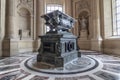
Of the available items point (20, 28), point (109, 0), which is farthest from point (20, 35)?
point (109, 0)

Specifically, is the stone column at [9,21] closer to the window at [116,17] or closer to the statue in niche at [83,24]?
the statue in niche at [83,24]

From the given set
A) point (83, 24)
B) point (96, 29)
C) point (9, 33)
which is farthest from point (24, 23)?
point (96, 29)

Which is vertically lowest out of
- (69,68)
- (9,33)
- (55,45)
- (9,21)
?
(69,68)

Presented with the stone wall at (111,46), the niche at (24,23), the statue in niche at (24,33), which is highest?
the niche at (24,23)

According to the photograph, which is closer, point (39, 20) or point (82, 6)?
point (39, 20)

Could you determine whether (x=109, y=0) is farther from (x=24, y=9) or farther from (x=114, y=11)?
(x=24, y=9)

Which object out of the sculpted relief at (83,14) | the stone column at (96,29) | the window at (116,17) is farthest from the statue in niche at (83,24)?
the window at (116,17)

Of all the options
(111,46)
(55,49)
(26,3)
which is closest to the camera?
(55,49)

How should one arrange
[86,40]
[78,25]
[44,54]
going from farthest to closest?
1. [78,25]
2. [86,40]
3. [44,54]

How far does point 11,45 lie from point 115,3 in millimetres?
6620

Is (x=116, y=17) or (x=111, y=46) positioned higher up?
(x=116, y=17)

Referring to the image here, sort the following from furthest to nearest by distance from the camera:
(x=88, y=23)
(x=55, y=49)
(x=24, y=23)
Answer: (x=88, y=23)
(x=24, y=23)
(x=55, y=49)

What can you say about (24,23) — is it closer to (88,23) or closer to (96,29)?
(88,23)

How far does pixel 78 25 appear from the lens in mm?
8930
